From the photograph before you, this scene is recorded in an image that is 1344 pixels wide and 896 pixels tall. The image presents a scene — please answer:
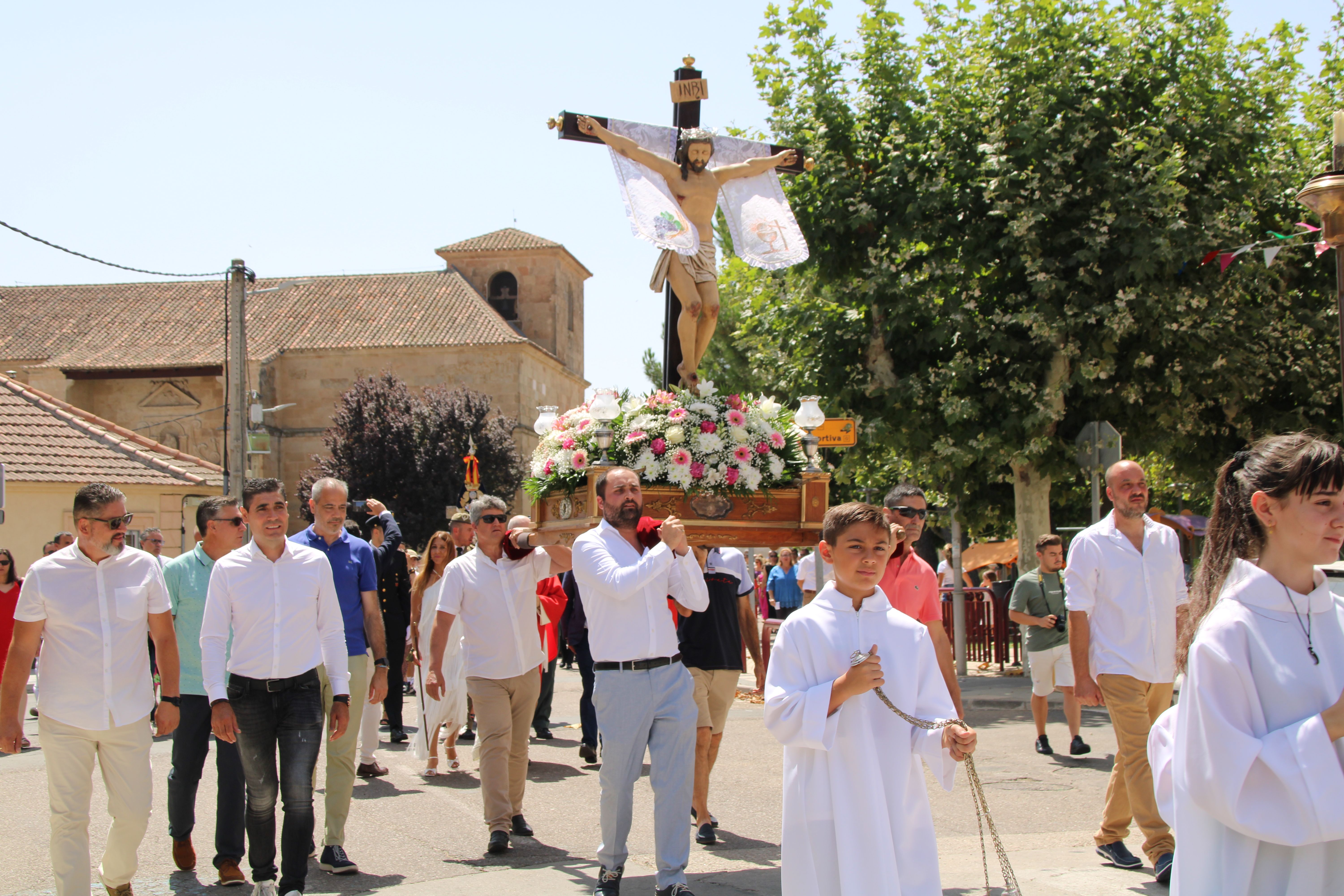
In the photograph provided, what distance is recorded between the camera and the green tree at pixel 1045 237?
1438cm

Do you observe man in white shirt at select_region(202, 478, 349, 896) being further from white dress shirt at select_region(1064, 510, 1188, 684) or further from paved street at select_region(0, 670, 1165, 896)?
white dress shirt at select_region(1064, 510, 1188, 684)

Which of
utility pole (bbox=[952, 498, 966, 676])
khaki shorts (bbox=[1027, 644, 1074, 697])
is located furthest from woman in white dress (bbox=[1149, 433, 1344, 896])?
utility pole (bbox=[952, 498, 966, 676])

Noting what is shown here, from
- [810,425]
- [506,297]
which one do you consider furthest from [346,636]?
[506,297]

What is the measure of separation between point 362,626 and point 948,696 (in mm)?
4371

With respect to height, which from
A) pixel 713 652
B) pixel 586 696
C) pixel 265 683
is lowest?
pixel 586 696

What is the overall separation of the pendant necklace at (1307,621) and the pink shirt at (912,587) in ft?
11.1

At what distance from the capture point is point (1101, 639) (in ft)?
21.0

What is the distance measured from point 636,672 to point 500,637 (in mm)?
1602

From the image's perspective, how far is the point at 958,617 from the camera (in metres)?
Result: 16.4

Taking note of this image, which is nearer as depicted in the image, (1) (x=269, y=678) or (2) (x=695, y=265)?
(1) (x=269, y=678)

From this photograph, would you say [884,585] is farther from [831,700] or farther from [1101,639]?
[831,700]

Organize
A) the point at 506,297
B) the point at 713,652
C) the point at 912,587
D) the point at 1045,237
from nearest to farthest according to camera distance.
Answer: the point at 912,587, the point at 713,652, the point at 1045,237, the point at 506,297

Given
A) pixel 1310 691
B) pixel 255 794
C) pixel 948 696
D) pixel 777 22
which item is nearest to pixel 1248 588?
pixel 1310 691

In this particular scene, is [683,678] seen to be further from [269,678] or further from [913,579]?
[269,678]
